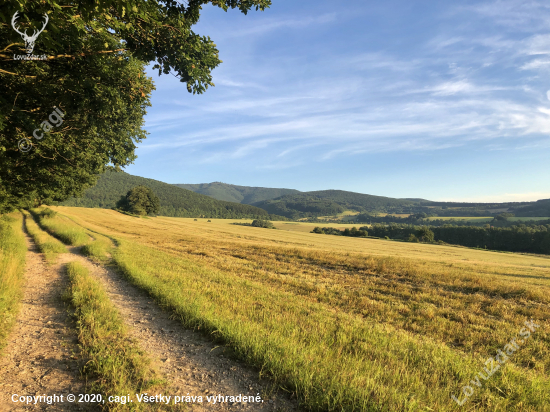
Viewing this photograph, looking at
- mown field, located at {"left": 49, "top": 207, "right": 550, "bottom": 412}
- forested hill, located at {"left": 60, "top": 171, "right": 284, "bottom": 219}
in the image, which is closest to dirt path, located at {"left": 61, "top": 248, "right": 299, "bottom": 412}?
mown field, located at {"left": 49, "top": 207, "right": 550, "bottom": 412}

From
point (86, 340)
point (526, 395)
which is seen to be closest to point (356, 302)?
point (526, 395)

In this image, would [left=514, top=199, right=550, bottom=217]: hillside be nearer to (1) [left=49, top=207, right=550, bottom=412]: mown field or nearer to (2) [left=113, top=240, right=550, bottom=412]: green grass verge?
(1) [left=49, top=207, right=550, bottom=412]: mown field

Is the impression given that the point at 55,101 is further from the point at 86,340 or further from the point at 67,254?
the point at 67,254

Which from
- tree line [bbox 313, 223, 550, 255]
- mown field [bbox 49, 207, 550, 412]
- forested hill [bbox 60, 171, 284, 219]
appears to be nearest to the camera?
mown field [bbox 49, 207, 550, 412]

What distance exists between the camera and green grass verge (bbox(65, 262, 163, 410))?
341cm

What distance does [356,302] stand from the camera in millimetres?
9977

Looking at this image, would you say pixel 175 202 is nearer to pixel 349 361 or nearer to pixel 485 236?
pixel 485 236

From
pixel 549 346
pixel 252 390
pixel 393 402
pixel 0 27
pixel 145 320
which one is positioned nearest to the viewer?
pixel 393 402

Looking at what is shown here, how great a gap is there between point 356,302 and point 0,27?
40.2 feet

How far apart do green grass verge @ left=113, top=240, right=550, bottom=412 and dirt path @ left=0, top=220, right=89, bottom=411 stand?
215 cm

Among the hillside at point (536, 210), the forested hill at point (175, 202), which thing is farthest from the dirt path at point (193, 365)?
the hillside at point (536, 210)

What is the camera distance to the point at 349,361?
439cm

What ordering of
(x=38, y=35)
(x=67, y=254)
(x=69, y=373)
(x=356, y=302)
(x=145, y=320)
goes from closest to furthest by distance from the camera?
(x=69, y=373) < (x=38, y=35) < (x=145, y=320) < (x=356, y=302) < (x=67, y=254)

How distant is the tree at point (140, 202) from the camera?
8550cm
